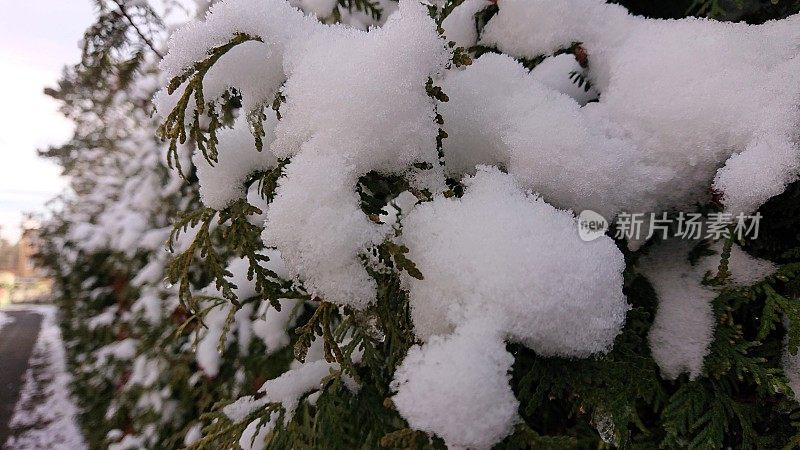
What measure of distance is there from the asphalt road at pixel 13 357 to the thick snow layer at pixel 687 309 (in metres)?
9.82

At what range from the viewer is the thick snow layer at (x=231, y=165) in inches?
48.9

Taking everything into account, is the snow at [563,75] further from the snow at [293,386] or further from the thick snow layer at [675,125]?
the snow at [293,386]

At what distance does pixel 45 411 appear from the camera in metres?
8.98

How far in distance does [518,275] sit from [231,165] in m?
0.80

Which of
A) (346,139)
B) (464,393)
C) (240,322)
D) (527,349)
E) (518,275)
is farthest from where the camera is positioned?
(240,322)

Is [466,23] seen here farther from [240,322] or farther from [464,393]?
[240,322]

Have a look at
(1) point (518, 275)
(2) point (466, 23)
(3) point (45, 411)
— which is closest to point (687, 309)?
(1) point (518, 275)

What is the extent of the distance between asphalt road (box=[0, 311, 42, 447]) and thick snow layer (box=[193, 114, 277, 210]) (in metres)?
9.18

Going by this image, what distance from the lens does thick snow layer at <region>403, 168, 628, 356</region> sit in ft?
2.96

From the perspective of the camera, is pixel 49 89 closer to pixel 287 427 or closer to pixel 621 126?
pixel 287 427

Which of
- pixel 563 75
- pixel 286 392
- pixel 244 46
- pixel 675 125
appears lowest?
pixel 286 392

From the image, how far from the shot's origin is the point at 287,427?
130 centimetres

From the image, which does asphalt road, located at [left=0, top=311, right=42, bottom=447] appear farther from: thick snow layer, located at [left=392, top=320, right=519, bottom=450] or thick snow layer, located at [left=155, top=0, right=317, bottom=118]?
thick snow layer, located at [left=392, top=320, right=519, bottom=450]

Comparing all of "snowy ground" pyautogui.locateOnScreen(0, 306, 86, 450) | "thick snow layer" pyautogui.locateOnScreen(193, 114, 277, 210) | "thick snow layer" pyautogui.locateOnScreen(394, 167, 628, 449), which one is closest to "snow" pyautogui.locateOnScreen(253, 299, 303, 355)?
"thick snow layer" pyautogui.locateOnScreen(193, 114, 277, 210)
